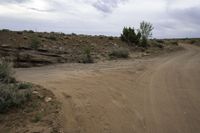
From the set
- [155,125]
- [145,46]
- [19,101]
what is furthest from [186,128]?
[145,46]

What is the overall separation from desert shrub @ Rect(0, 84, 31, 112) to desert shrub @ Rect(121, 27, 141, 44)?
88.3 ft

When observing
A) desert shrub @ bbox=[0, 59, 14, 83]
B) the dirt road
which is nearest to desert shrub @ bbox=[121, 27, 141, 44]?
the dirt road

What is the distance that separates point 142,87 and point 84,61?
9254 millimetres

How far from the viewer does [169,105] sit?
961 cm

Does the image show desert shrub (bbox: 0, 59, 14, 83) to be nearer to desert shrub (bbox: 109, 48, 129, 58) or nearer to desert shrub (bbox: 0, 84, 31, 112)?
desert shrub (bbox: 0, 84, 31, 112)

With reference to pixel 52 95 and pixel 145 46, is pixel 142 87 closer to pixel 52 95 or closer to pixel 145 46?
pixel 52 95

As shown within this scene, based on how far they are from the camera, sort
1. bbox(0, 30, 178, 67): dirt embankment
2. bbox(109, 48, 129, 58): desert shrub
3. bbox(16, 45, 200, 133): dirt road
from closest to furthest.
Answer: bbox(16, 45, 200, 133): dirt road → bbox(0, 30, 178, 67): dirt embankment → bbox(109, 48, 129, 58): desert shrub

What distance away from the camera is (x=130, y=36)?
34844 mm

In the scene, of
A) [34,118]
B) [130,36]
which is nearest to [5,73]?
[34,118]

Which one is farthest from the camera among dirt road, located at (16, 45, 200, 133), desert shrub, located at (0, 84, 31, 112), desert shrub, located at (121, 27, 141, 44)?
desert shrub, located at (121, 27, 141, 44)

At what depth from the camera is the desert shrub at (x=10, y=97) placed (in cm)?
795

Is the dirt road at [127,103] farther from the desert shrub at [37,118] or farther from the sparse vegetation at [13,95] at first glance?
the sparse vegetation at [13,95]

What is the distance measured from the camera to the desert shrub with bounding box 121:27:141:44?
3475cm

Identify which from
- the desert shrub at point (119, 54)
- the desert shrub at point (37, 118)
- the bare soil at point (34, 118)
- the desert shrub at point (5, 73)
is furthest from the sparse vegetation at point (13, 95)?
the desert shrub at point (119, 54)
